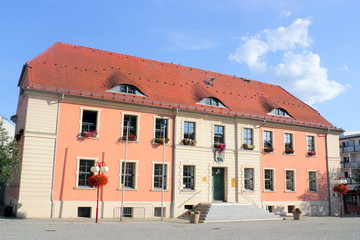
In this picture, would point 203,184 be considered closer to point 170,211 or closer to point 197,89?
point 170,211

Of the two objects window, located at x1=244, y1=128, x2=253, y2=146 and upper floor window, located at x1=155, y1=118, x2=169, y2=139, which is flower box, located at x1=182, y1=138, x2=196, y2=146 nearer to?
upper floor window, located at x1=155, y1=118, x2=169, y2=139

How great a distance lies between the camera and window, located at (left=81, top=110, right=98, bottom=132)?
2319 centimetres

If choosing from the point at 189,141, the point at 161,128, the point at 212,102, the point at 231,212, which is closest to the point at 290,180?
the point at 231,212

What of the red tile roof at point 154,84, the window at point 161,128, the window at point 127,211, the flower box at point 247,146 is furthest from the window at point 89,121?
the flower box at point 247,146

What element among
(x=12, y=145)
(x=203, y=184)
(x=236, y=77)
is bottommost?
(x=203, y=184)

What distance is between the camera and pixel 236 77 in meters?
34.6

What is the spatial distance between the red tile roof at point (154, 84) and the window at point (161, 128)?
112cm

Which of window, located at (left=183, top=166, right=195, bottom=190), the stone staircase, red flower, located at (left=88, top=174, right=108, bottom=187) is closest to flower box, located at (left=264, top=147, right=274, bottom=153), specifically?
the stone staircase

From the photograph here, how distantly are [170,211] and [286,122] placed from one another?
12170mm

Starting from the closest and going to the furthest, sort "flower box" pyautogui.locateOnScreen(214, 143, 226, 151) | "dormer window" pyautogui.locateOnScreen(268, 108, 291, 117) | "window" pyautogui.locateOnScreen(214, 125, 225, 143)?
1. "flower box" pyautogui.locateOnScreen(214, 143, 226, 151)
2. "window" pyautogui.locateOnScreen(214, 125, 225, 143)
3. "dormer window" pyautogui.locateOnScreen(268, 108, 291, 117)

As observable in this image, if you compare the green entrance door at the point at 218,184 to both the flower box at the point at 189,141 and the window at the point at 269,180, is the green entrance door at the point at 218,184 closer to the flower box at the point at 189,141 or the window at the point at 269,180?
the flower box at the point at 189,141

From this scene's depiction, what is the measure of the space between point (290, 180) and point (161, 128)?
11952 millimetres

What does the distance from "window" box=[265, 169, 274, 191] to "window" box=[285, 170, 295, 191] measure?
1.65 meters

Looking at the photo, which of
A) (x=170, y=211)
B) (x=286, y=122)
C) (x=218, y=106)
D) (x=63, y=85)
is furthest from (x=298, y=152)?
(x=63, y=85)
